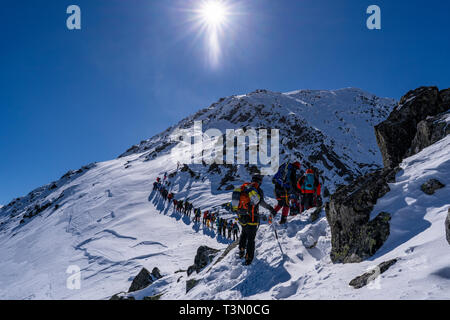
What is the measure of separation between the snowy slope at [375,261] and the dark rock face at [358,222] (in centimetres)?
16

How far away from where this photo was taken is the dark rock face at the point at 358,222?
4670 millimetres

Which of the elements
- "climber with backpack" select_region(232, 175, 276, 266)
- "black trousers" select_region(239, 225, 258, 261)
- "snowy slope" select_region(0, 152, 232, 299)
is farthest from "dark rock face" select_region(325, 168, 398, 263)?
"snowy slope" select_region(0, 152, 232, 299)

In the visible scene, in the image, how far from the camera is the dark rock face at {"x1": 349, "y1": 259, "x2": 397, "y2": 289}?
3697mm

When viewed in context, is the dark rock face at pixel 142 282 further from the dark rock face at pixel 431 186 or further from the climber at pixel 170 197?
the climber at pixel 170 197

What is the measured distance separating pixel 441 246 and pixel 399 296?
1105mm

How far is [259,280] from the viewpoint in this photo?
5715 millimetres

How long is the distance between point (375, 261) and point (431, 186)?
210cm

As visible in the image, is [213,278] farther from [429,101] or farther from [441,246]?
[429,101]

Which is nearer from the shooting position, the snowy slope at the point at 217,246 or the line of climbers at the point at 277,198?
the snowy slope at the point at 217,246

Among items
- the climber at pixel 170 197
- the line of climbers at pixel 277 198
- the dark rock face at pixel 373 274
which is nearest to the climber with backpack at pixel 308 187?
the line of climbers at pixel 277 198
